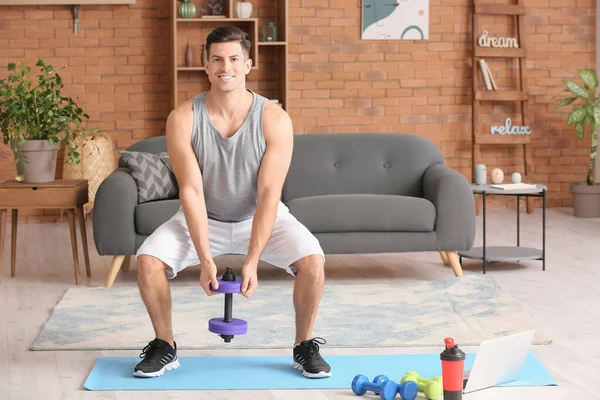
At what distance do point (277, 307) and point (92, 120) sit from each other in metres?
3.62

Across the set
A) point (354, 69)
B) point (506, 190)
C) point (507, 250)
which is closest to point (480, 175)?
point (506, 190)

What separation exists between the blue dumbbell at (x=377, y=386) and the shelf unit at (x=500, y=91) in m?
4.96

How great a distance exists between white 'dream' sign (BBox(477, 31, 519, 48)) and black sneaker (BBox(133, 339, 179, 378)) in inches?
199

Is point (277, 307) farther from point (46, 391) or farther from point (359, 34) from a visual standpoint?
point (359, 34)

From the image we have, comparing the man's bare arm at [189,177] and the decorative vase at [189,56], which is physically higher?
the decorative vase at [189,56]

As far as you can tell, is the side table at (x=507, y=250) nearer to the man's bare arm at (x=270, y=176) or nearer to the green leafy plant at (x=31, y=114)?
the man's bare arm at (x=270, y=176)

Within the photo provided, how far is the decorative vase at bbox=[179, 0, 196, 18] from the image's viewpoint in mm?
7211

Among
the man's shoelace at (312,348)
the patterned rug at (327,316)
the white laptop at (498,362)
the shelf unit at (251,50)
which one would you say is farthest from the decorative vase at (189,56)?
the white laptop at (498,362)

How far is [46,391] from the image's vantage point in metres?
3.19

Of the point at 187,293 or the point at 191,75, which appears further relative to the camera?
the point at 191,75

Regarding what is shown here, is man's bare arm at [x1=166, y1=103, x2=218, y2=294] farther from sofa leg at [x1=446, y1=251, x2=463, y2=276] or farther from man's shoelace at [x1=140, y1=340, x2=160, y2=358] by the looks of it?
sofa leg at [x1=446, y1=251, x2=463, y2=276]

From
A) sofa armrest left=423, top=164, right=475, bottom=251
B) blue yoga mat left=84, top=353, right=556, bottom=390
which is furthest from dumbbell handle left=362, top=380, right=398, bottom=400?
sofa armrest left=423, top=164, right=475, bottom=251

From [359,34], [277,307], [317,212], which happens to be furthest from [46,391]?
[359,34]

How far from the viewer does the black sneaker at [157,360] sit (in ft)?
10.8
